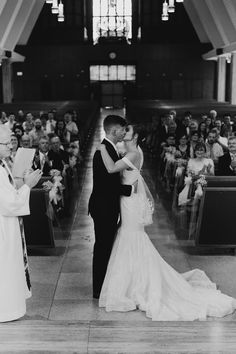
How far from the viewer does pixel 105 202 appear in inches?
191

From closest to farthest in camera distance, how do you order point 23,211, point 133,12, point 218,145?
point 23,211 < point 218,145 < point 133,12

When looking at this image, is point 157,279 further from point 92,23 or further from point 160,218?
point 92,23

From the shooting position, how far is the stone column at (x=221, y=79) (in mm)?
31672

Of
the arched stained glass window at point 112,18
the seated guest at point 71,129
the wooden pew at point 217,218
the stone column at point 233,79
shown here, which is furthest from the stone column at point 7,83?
the wooden pew at point 217,218

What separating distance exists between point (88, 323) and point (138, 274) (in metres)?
0.75

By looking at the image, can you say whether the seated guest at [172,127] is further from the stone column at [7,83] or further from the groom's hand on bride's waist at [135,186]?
the stone column at [7,83]

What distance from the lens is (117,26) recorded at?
36.3 meters

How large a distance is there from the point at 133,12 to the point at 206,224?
102 ft

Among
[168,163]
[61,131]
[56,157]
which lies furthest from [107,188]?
[61,131]

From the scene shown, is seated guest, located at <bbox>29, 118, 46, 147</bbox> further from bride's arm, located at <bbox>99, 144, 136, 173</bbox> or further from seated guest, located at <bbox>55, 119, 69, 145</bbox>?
bride's arm, located at <bbox>99, 144, 136, 173</bbox>

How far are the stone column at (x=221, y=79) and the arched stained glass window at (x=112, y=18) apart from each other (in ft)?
22.9

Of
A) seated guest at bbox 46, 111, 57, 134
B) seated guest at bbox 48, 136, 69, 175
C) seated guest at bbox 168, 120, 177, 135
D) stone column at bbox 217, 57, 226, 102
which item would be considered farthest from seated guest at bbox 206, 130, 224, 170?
stone column at bbox 217, 57, 226, 102

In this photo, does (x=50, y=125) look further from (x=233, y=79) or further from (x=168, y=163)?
(x=233, y=79)

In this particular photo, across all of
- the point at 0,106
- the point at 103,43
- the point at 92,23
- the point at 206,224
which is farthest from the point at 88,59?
the point at 206,224
